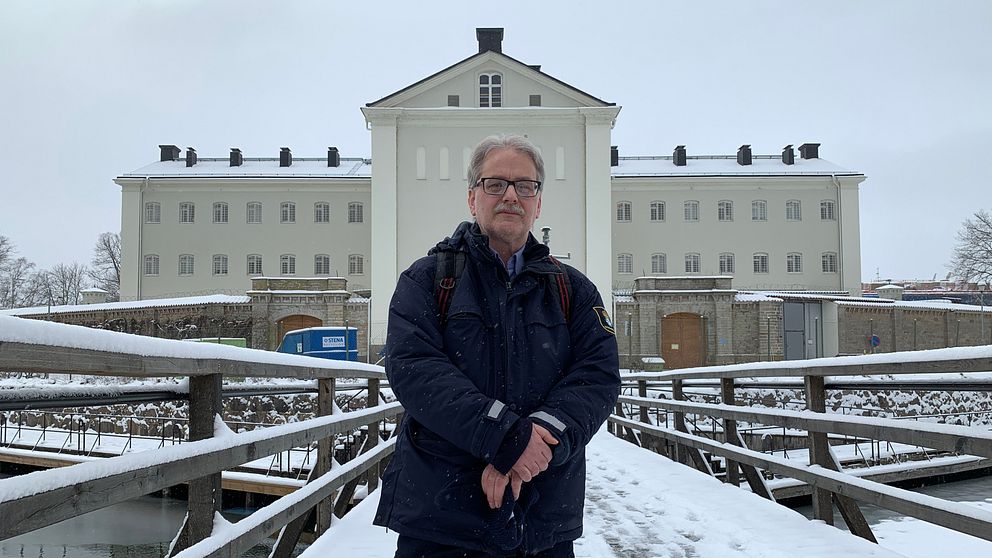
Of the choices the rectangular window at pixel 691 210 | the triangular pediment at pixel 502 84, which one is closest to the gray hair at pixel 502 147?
the triangular pediment at pixel 502 84

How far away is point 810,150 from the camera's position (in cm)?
5791

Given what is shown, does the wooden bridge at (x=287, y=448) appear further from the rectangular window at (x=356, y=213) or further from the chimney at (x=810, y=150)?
the chimney at (x=810, y=150)

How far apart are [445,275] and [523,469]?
71cm

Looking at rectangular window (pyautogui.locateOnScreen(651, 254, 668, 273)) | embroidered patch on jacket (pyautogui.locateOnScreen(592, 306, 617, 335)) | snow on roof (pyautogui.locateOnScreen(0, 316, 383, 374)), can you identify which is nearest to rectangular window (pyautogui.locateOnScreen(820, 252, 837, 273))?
rectangular window (pyautogui.locateOnScreen(651, 254, 668, 273))

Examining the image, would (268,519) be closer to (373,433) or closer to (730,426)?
(373,433)

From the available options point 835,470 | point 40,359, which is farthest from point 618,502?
point 40,359

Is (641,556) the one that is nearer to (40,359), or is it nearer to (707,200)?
(40,359)

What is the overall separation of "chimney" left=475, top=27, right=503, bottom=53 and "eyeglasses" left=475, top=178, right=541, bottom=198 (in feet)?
139

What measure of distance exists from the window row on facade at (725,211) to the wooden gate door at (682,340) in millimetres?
14067

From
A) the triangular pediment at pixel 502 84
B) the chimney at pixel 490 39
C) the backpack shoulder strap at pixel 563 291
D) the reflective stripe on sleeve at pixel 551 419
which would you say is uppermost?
the chimney at pixel 490 39

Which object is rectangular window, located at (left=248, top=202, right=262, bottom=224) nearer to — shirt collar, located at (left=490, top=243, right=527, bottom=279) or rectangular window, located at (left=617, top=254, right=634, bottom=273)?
rectangular window, located at (left=617, top=254, right=634, bottom=273)

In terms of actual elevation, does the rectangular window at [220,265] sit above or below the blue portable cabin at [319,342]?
above

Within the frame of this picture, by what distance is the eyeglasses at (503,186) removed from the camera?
9.16 feet

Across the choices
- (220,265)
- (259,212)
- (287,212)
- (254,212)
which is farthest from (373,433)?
(220,265)
